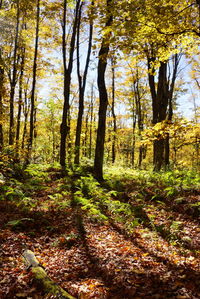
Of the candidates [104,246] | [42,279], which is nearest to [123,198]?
[104,246]

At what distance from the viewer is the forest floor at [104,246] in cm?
358

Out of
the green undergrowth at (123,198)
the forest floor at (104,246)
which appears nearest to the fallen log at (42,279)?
the forest floor at (104,246)

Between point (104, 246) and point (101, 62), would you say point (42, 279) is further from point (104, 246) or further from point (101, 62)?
point (101, 62)

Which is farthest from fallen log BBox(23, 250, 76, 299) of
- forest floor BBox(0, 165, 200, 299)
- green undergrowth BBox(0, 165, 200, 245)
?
green undergrowth BBox(0, 165, 200, 245)

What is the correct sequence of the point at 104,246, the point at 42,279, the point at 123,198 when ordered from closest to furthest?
the point at 42,279, the point at 104,246, the point at 123,198

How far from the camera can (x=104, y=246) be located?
5.21m

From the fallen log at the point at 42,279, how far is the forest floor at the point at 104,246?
101 mm

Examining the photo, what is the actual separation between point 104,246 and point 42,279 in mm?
1905

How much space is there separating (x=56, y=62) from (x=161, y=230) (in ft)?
48.1

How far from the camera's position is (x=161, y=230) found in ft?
19.7

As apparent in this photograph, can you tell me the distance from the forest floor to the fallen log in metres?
0.10

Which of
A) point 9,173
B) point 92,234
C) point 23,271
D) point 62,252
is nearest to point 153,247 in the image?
point 92,234

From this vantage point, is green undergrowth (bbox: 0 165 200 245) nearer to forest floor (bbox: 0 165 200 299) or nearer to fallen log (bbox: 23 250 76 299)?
forest floor (bbox: 0 165 200 299)

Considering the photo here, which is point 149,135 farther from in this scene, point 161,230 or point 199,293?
point 199,293
